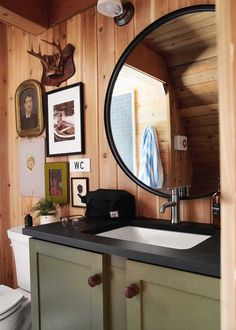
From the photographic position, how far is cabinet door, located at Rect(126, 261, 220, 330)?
791mm

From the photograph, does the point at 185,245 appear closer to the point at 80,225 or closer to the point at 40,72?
the point at 80,225

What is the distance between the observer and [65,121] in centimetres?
184

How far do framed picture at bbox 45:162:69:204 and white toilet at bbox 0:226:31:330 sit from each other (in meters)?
0.31

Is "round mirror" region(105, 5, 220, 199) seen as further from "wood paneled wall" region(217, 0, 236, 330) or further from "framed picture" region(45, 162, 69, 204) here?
"wood paneled wall" region(217, 0, 236, 330)

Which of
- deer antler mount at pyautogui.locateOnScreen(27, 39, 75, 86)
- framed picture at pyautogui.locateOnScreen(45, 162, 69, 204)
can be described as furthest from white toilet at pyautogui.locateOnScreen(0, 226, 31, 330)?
deer antler mount at pyautogui.locateOnScreen(27, 39, 75, 86)

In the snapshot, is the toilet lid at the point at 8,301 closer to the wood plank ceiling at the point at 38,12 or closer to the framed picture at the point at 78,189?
the framed picture at the point at 78,189

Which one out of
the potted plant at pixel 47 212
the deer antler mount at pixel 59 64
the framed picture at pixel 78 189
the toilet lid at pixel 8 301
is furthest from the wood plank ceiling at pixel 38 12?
the toilet lid at pixel 8 301

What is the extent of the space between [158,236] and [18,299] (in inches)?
33.5

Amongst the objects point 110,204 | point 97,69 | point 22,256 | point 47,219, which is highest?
point 97,69

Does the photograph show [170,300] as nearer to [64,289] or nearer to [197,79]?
[64,289]

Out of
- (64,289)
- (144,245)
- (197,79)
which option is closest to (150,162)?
(197,79)

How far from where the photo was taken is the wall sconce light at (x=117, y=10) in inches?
54.7

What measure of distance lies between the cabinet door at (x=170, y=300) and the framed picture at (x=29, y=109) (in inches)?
54.9

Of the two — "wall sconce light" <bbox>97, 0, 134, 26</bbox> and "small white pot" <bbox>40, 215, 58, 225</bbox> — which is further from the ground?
"wall sconce light" <bbox>97, 0, 134, 26</bbox>
